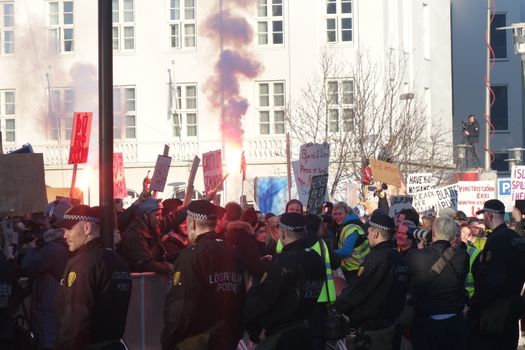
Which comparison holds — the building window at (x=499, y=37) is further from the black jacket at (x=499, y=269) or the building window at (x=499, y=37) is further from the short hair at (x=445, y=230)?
the short hair at (x=445, y=230)

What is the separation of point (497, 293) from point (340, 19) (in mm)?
32603

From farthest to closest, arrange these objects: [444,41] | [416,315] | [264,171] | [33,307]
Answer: [444,41] < [264,171] < [416,315] < [33,307]

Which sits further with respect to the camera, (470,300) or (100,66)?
(470,300)

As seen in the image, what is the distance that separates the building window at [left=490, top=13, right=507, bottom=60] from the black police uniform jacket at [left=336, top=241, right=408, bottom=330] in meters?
48.3

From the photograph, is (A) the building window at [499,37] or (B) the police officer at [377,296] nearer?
(B) the police officer at [377,296]

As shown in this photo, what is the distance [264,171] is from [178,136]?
11.0 feet

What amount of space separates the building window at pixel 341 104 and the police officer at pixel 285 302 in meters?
29.2

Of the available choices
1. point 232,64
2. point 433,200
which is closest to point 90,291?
point 433,200

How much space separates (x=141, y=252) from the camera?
1298cm

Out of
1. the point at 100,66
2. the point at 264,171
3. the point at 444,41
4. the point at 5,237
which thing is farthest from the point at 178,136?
the point at 100,66

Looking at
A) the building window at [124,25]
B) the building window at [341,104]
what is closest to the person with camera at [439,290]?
the building window at [341,104]

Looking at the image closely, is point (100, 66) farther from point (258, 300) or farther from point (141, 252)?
point (141, 252)

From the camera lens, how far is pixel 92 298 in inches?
352

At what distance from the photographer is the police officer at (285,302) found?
1023cm
